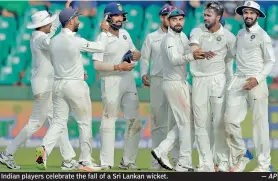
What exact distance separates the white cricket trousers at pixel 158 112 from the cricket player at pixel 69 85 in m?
1.28

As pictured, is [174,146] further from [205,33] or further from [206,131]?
[205,33]

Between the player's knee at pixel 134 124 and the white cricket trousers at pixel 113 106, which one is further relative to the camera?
the player's knee at pixel 134 124

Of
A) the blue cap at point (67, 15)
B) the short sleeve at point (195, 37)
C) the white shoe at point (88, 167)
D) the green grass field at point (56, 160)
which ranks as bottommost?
the green grass field at point (56, 160)

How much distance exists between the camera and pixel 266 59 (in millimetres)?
15086

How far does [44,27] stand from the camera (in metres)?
16.2

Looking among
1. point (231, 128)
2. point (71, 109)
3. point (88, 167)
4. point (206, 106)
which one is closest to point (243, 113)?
point (231, 128)

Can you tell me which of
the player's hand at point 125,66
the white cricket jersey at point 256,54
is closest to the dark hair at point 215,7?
the white cricket jersey at point 256,54

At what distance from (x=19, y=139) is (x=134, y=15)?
6.72 m

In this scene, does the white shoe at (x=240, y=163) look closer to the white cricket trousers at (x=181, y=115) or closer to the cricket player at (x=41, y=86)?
the white cricket trousers at (x=181, y=115)

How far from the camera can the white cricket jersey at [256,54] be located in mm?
15047

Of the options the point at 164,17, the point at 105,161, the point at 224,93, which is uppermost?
the point at 164,17

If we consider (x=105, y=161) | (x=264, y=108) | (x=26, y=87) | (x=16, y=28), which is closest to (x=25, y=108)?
(x=26, y=87)

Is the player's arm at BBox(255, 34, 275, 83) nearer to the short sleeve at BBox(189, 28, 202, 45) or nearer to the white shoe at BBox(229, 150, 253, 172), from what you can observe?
the short sleeve at BBox(189, 28, 202, 45)

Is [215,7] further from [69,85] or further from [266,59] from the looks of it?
[69,85]
